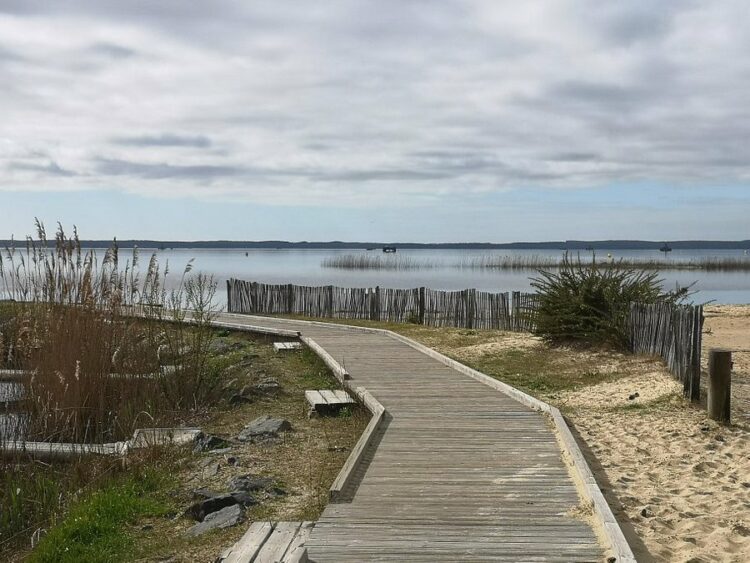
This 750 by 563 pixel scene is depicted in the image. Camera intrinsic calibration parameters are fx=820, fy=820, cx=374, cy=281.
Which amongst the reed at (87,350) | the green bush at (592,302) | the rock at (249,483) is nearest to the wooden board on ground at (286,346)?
the green bush at (592,302)

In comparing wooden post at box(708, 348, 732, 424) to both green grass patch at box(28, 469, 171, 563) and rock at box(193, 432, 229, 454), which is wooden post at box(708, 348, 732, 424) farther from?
green grass patch at box(28, 469, 171, 563)

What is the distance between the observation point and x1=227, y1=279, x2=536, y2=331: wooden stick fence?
65.7 ft

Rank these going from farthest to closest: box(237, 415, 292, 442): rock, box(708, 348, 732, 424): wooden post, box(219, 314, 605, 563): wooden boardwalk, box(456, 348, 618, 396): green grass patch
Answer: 1. box(456, 348, 618, 396): green grass patch
2. box(708, 348, 732, 424): wooden post
3. box(237, 415, 292, 442): rock
4. box(219, 314, 605, 563): wooden boardwalk

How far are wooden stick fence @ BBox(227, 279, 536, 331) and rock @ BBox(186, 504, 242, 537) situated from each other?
→ 1373cm

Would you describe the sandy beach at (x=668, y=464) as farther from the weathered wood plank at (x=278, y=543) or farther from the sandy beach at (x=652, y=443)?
the weathered wood plank at (x=278, y=543)

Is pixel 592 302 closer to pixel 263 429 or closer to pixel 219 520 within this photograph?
pixel 263 429

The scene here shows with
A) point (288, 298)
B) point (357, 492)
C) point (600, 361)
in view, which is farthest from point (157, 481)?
point (288, 298)

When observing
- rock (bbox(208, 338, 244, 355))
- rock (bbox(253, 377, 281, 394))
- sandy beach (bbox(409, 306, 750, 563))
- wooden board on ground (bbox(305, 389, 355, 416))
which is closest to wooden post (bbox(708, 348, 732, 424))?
sandy beach (bbox(409, 306, 750, 563))

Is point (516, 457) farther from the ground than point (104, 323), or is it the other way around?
point (104, 323)

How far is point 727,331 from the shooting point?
1839 cm

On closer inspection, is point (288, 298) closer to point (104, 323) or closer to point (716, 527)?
point (104, 323)

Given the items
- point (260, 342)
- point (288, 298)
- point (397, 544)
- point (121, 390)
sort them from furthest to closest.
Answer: point (288, 298) → point (260, 342) → point (121, 390) → point (397, 544)

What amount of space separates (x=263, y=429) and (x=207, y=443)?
674 mm

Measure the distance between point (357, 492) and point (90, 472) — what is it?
2337 mm
